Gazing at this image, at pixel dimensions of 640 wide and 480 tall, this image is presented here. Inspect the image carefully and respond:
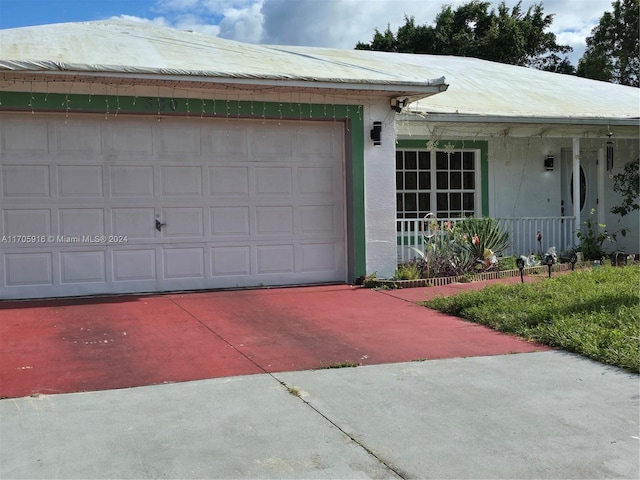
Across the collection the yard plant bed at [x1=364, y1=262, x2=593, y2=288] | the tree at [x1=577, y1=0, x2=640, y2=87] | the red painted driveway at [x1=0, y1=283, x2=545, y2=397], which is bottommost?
the red painted driveway at [x1=0, y1=283, x2=545, y2=397]

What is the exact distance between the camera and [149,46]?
9.16 metres

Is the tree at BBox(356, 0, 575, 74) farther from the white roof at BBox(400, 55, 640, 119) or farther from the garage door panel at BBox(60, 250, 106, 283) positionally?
the garage door panel at BBox(60, 250, 106, 283)

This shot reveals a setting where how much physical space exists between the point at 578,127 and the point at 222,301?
764 centimetres

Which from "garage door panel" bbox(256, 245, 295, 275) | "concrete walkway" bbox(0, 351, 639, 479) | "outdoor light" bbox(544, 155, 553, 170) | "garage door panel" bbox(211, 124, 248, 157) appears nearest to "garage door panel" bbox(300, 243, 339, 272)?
"garage door panel" bbox(256, 245, 295, 275)

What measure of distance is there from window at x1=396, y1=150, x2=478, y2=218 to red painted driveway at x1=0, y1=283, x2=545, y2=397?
11.8ft

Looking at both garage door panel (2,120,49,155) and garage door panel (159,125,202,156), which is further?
garage door panel (159,125,202,156)

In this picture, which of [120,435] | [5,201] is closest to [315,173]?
[5,201]

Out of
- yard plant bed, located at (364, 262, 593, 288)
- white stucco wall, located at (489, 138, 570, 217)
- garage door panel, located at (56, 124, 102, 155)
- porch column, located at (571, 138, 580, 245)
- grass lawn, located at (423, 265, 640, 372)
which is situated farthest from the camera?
white stucco wall, located at (489, 138, 570, 217)

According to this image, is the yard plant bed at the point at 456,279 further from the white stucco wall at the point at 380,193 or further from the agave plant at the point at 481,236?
the agave plant at the point at 481,236

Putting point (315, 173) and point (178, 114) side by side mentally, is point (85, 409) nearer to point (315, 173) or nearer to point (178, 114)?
point (178, 114)

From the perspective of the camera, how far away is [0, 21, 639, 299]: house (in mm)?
8414

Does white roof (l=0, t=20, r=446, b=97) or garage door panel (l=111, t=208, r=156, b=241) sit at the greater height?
white roof (l=0, t=20, r=446, b=97)

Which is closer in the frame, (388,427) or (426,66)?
(388,427)

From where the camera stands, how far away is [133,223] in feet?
29.3
